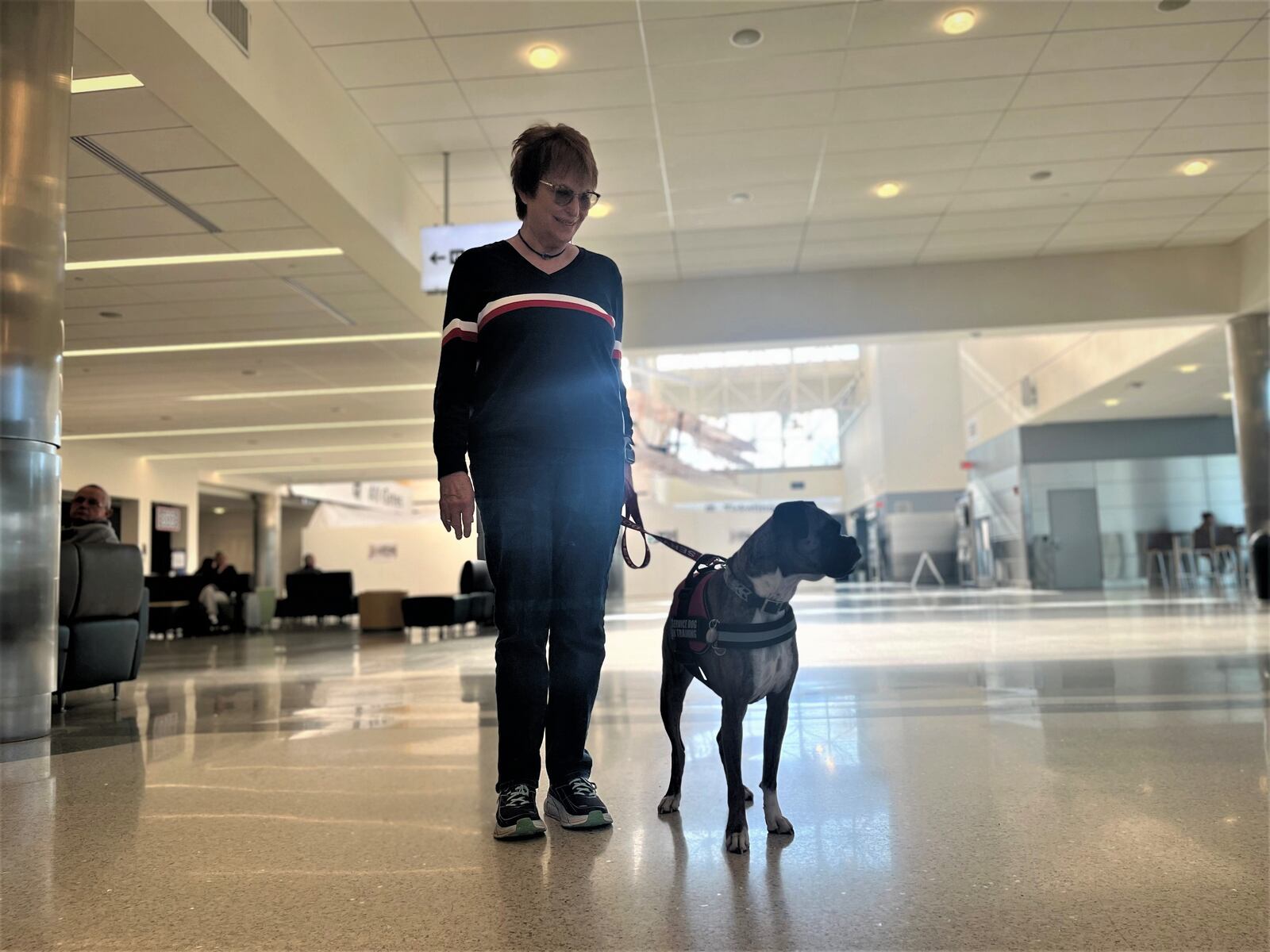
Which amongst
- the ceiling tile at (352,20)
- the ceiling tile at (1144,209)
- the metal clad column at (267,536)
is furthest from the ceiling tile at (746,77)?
the metal clad column at (267,536)

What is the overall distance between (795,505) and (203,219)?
678cm

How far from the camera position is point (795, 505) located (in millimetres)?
2021

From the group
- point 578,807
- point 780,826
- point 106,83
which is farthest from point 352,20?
point 780,826

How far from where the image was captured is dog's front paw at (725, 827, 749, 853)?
1.95 metres

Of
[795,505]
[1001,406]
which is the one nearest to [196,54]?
[795,505]

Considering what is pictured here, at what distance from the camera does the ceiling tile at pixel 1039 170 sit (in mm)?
8930

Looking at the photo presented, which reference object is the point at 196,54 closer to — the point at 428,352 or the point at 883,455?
the point at 428,352

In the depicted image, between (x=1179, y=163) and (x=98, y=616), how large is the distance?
9.66 meters

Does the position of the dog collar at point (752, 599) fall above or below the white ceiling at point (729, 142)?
below

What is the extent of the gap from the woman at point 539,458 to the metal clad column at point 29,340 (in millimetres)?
2635

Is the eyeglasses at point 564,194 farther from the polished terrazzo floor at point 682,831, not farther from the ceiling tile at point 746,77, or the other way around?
the ceiling tile at point 746,77

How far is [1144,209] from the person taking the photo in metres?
10.1

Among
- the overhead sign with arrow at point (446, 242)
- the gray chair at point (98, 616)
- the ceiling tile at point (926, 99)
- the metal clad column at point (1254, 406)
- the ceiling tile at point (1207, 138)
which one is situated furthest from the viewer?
the metal clad column at point (1254, 406)

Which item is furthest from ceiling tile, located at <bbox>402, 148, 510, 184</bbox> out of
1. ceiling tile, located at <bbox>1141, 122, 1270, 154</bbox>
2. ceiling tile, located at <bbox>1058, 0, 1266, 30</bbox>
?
ceiling tile, located at <bbox>1141, 122, 1270, 154</bbox>
